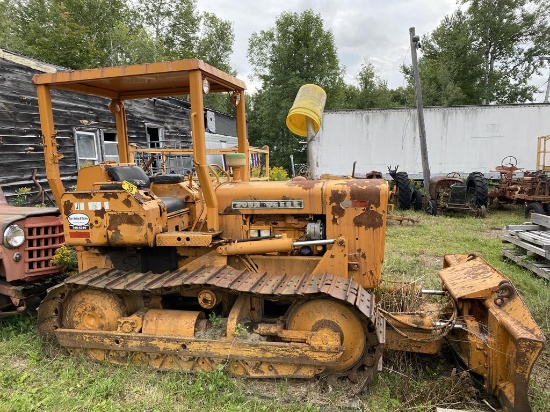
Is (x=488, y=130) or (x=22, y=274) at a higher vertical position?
(x=488, y=130)

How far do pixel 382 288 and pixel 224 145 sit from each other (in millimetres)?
18348

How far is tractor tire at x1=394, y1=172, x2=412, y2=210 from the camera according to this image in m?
13.6

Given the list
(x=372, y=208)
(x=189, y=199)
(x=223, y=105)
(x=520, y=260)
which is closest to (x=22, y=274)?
(x=189, y=199)

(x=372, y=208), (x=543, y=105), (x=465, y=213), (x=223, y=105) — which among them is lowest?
(x=465, y=213)

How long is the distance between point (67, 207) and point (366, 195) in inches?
111

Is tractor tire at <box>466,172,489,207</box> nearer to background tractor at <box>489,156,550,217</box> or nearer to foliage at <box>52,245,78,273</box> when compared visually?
background tractor at <box>489,156,550,217</box>

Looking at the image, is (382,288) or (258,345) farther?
(382,288)

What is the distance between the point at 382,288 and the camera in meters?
4.47

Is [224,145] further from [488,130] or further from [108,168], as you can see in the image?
[108,168]

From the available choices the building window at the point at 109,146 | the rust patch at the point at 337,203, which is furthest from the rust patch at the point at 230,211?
the building window at the point at 109,146

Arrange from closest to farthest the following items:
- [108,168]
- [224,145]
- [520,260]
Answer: [108,168] → [520,260] → [224,145]

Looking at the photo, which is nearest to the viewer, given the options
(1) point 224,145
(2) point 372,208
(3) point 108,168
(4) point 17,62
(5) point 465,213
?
(2) point 372,208

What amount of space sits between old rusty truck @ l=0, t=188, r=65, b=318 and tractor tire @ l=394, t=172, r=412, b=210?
11041 mm

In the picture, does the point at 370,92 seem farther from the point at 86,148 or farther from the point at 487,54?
the point at 86,148
